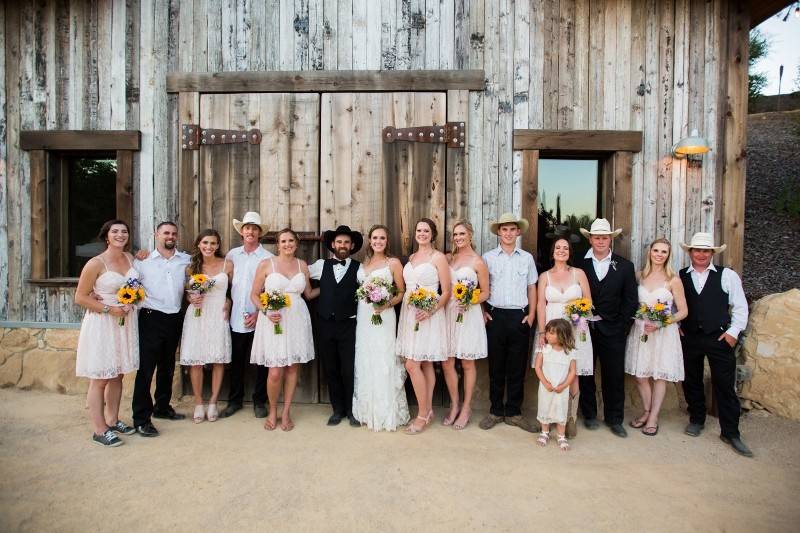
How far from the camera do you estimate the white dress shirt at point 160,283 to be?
4586mm

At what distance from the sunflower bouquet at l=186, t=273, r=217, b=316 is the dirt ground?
1387mm

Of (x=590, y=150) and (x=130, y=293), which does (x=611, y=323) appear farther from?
(x=130, y=293)

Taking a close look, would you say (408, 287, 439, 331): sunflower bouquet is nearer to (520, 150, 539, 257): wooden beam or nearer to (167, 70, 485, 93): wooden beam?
(520, 150, 539, 257): wooden beam

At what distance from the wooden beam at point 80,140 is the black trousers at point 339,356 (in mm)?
3299

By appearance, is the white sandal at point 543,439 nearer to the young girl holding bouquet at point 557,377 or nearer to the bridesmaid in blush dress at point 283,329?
the young girl holding bouquet at point 557,377

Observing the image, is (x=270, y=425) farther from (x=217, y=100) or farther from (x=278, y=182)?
(x=217, y=100)

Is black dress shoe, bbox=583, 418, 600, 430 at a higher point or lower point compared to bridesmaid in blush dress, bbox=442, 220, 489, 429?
lower

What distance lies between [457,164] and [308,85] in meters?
1.99

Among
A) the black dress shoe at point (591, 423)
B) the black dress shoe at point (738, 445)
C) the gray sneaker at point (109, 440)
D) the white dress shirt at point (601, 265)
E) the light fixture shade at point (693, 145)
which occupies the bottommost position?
the black dress shoe at point (738, 445)

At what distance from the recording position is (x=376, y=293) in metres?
4.35

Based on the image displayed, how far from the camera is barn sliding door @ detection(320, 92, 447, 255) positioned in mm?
5328

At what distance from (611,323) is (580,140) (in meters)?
2.17

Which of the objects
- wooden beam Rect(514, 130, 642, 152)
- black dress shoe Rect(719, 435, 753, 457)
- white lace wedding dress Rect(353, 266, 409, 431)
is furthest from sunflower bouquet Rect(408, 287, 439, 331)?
black dress shoe Rect(719, 435, 753, 457)

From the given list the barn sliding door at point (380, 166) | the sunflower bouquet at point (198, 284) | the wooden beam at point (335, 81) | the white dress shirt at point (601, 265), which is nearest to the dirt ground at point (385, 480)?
the sunflower bouquet at point (198, 284)
